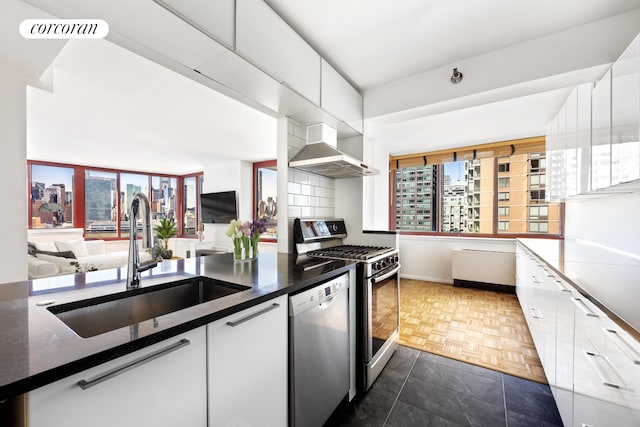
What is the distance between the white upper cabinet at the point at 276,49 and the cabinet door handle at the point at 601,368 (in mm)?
A: 1974

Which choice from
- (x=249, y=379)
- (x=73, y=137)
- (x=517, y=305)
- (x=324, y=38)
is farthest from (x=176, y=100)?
(x=517, y=305)

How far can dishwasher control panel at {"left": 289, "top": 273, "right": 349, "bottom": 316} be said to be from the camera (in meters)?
1.24

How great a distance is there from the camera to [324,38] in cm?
186

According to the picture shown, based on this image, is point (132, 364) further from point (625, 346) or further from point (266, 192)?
point (266, 192)

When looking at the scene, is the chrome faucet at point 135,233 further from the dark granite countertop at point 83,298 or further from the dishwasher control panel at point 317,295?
the dishwasher control panel at point 317,295

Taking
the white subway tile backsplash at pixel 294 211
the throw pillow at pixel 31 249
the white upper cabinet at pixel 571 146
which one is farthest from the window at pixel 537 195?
the throw pillow at pixel 31 249

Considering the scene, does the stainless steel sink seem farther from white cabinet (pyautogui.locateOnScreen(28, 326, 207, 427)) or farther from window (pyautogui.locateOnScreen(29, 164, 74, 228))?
window (pyautogui.locateOnScreen(29, 164, 74, 228))

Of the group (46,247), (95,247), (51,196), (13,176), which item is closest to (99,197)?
(51,196)

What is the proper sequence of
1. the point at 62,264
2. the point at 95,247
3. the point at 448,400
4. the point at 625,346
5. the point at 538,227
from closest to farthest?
1. the point at 625,346
2. the point at 448,400
3. the point at 62,264
4. the point at 538,227
5. the point at 95,247

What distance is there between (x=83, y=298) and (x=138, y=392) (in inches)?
20.5

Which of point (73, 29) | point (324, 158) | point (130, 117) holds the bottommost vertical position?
point (324, 158)

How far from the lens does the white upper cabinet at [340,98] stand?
6.68 feet

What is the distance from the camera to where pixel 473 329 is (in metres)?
2.73

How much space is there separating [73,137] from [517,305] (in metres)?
7.02
